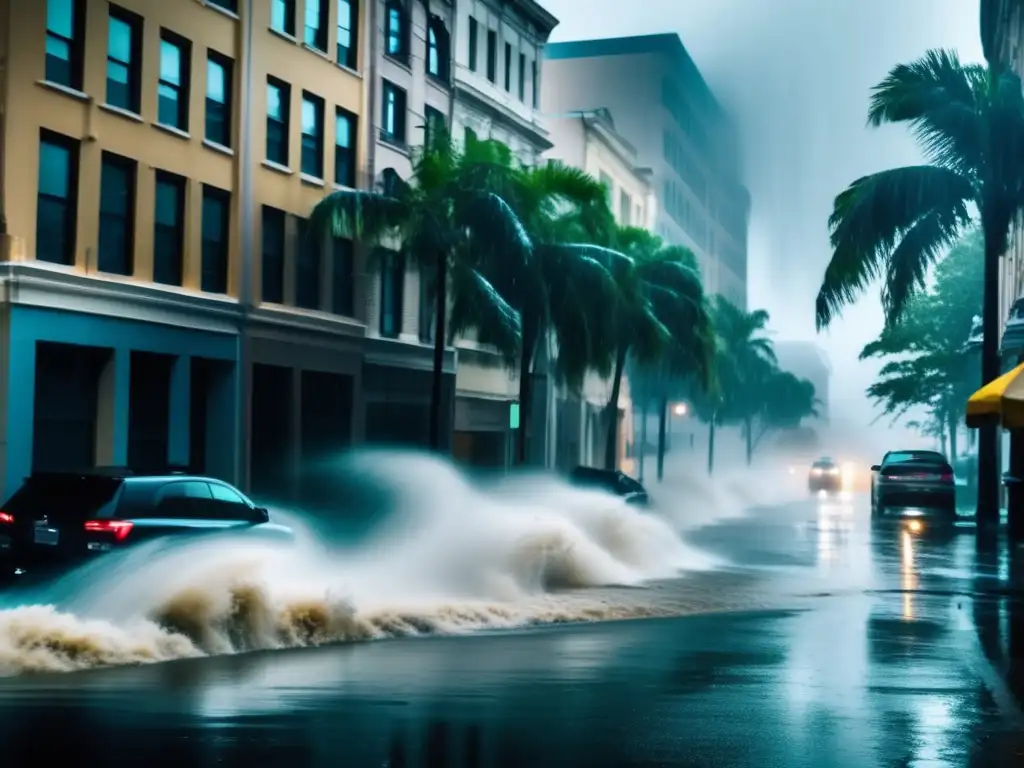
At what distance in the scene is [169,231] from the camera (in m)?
33.0

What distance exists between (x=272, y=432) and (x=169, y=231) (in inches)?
259

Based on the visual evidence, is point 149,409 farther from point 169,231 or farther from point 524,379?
point 524,379

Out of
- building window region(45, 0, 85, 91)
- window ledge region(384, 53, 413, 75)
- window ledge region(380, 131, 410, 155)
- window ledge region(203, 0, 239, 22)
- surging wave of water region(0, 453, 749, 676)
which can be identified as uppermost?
window ledge region(384, 53, 413, 75)

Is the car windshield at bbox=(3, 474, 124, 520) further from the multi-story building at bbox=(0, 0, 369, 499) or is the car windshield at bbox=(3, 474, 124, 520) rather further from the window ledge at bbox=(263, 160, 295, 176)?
the window ledge at bbox=(263, 160, 295, 176)

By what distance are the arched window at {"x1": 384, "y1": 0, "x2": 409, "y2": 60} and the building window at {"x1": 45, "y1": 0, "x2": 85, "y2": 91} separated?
47.4 ft

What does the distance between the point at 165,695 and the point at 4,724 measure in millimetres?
1439

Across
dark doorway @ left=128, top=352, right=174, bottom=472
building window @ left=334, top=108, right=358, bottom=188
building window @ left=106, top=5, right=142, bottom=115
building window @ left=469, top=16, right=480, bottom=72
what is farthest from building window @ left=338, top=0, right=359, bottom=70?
dark doorway @ left=128, top=352, right=174, bottom=472

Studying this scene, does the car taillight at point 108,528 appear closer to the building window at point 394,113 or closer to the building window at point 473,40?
the building window at point 394,113

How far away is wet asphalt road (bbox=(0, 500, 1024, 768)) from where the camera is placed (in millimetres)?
8453

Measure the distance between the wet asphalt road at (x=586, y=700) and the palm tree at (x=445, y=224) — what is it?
18402mm

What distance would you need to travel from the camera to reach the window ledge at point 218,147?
34.0 m

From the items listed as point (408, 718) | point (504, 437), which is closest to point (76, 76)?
point (408, 718)

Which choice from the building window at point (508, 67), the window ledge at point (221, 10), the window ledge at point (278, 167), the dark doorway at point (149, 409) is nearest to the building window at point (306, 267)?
the window ledge at point (278, 167)

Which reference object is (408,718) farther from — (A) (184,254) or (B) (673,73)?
(B) (673,73)
